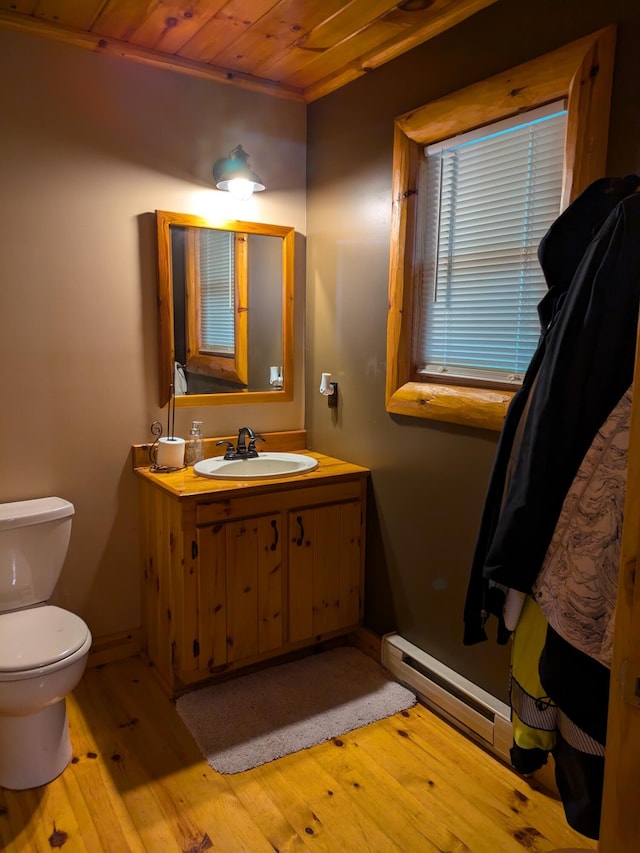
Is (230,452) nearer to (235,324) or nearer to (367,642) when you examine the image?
(235,324)

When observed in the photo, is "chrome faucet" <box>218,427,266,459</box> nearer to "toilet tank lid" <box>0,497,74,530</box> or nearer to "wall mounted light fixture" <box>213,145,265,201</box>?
"toilet tank lid" <box>0,497,74,530</box>

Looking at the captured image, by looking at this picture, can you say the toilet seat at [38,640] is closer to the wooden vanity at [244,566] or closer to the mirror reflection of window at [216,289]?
the wooden vanity at [244,566]

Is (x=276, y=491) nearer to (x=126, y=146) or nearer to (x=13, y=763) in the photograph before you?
(x=13, y=763)

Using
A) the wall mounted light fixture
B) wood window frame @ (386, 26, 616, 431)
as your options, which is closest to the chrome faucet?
wood window frame @ (386, 26, 616, 431)

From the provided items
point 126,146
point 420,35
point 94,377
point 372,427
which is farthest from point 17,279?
point 420,35

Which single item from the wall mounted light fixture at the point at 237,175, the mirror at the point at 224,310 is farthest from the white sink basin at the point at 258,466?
the wall mounted light fixture at the point at 237,175

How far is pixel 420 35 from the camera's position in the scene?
2.28 m

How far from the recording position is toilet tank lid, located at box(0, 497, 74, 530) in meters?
2.20

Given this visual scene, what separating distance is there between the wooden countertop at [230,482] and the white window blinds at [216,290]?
59 cm

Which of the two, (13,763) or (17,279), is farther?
(17,279)

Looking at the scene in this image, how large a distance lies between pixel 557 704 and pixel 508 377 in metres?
1.13

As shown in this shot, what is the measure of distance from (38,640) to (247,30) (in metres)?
2.23

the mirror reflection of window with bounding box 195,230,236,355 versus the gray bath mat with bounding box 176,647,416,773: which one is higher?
the mirror reflection of window with bounding box 195,230,236,355

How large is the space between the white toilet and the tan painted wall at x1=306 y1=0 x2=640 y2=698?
1.21 metres
